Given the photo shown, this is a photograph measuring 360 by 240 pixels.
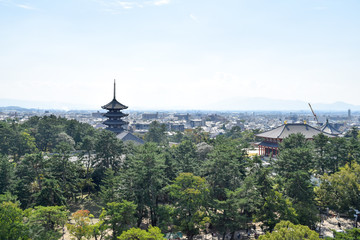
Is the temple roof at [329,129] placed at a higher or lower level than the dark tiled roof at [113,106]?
lower

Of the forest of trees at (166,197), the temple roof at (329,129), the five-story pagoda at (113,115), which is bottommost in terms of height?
the forest of trees at (166,197)

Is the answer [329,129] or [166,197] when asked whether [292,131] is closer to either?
[329,129]

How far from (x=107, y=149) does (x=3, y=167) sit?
10.9m

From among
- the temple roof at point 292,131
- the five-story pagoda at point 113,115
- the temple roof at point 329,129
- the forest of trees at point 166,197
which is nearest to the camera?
the forest of trees at point 166,197

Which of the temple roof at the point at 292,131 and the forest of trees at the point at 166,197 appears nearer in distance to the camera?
the forest of trees at the point at 166,197

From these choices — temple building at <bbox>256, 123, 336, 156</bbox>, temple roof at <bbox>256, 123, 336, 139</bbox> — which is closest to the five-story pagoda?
temple building at <bbox>256, 123, 336, 156</bbox>

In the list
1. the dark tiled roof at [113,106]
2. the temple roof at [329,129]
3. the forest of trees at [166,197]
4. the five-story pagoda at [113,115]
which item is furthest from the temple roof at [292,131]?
the dark tiled roof at [113,106]

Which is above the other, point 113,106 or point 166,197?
point 113,106

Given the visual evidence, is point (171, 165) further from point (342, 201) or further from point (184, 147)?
point (342, 201)

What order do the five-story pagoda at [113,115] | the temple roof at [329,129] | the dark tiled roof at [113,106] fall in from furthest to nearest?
the temple roof at [329,129] → the dark tiled roof at [113,106] → the five-story pagoda at [113,115]

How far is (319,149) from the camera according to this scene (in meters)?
38.8

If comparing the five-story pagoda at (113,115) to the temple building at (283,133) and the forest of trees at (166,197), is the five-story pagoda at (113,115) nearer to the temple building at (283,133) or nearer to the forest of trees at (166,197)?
the forest of trees at (166,197)

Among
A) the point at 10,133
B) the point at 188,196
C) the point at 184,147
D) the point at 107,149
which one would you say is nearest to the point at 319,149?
the point at 184,147

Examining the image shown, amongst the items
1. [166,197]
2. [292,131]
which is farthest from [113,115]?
[292,131]
